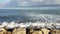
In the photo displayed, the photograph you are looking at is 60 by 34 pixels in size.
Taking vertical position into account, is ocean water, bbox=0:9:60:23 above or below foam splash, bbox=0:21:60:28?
above

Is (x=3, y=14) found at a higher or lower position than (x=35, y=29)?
higher

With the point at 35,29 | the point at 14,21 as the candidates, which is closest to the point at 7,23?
the point at 14,21

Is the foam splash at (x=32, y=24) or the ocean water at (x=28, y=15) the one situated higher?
the ocean water at (x=28, y=15)

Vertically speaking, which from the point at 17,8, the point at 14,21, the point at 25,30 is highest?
the point at 17,8

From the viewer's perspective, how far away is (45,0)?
4.18ft

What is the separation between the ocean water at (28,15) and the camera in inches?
49.7

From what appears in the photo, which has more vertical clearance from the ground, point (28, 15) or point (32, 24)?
point (28, 15)

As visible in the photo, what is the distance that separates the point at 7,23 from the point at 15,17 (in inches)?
4.5

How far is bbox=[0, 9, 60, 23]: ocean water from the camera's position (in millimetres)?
1263

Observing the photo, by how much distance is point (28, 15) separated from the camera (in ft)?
4.18

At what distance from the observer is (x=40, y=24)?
127cm

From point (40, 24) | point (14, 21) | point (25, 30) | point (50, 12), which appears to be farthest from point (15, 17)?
point (50, 12)

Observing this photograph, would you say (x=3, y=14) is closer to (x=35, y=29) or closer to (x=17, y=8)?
(x=17, y=8)

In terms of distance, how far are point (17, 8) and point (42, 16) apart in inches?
11.6
